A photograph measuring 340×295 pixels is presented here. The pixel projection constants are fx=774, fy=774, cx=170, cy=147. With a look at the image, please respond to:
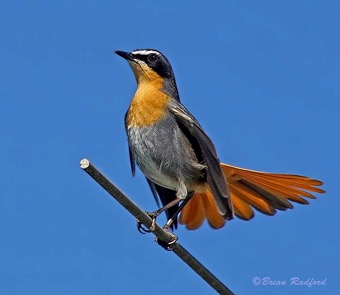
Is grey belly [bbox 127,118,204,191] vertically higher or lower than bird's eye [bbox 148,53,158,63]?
lower

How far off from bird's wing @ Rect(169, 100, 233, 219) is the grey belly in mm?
61

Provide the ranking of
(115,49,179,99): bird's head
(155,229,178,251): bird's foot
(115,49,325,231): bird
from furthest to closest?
(115,49,179,99): bird's head, (115,49,325,231): bird, (155,229,178,251): bird's foot

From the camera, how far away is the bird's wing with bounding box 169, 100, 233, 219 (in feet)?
18.8

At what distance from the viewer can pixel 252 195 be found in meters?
6.89

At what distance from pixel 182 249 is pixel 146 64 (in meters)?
2.79

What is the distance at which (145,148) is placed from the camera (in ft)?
21.1

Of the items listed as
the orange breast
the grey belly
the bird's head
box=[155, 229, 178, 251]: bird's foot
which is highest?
the bird's head

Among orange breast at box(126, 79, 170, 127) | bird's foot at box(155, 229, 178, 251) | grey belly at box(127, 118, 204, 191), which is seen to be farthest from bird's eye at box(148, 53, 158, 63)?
bird's foot at box(155, 229, 178, 251)

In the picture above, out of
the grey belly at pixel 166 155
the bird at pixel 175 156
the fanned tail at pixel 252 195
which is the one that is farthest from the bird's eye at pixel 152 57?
the fanned tail at pixel 252 195

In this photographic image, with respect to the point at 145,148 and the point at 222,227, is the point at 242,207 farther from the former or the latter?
the point at 145,148

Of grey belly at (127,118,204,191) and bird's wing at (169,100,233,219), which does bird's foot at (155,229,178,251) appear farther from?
grey belly at (127,118,204,191)

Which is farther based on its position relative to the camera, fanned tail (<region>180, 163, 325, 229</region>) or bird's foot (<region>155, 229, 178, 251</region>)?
fanned tail (<region>180, 163, 325, 229</region>)

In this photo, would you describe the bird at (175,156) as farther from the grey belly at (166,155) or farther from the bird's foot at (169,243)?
the bird's foot at (169,243)

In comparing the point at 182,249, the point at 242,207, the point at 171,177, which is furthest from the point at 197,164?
the point at 182,249
